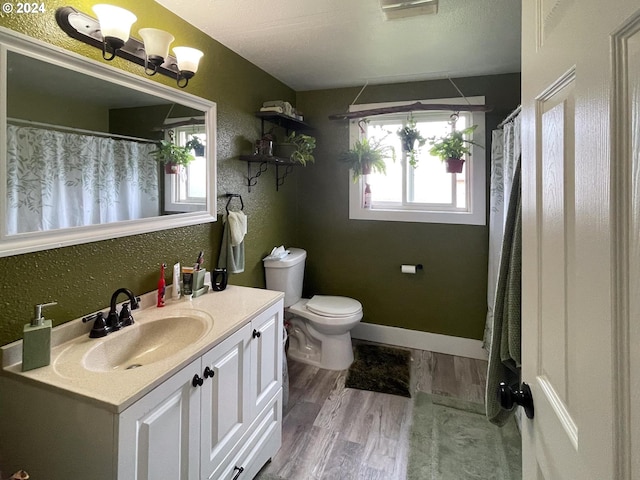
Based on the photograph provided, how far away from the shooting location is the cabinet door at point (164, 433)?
0.99 m

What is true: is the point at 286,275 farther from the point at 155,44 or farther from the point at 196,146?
the point at 155,44

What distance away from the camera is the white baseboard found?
9.70 feet

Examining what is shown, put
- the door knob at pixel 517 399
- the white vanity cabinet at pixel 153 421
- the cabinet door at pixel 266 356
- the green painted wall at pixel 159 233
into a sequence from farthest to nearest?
the cabinet door at pixel 266 356
the green painted wall at pixel 159 233
the white vanity cabinet at pixel 153 421
the door knob at pixel 517 399

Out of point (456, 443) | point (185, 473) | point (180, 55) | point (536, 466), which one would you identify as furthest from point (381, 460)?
point (180, 55)

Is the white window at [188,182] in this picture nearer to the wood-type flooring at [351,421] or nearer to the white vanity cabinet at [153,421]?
the white vanity cabinet at [153,421]

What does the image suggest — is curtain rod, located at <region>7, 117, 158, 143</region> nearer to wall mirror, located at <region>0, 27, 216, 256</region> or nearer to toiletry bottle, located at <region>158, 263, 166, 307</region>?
wall mirror, located at <region>0, 27, 216, 256</region>

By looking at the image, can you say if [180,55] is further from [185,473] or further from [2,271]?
[185,473]

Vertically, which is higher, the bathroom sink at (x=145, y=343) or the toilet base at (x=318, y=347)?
the bathroom sink at (x=145, y=343)

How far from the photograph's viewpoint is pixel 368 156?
9.75 ft

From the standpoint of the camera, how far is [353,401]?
2.35 meters

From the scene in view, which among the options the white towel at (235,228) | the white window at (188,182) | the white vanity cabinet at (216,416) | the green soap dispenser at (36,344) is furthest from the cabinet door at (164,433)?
the white towel at (235,228)

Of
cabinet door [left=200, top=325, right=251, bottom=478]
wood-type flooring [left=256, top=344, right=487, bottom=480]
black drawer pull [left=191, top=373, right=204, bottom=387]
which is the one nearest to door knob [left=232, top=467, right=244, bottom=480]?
cabinet door [left=200, top=325, right=251, bottom=478]

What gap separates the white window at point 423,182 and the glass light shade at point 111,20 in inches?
82.1

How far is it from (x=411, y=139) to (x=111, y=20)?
84.4 inches
